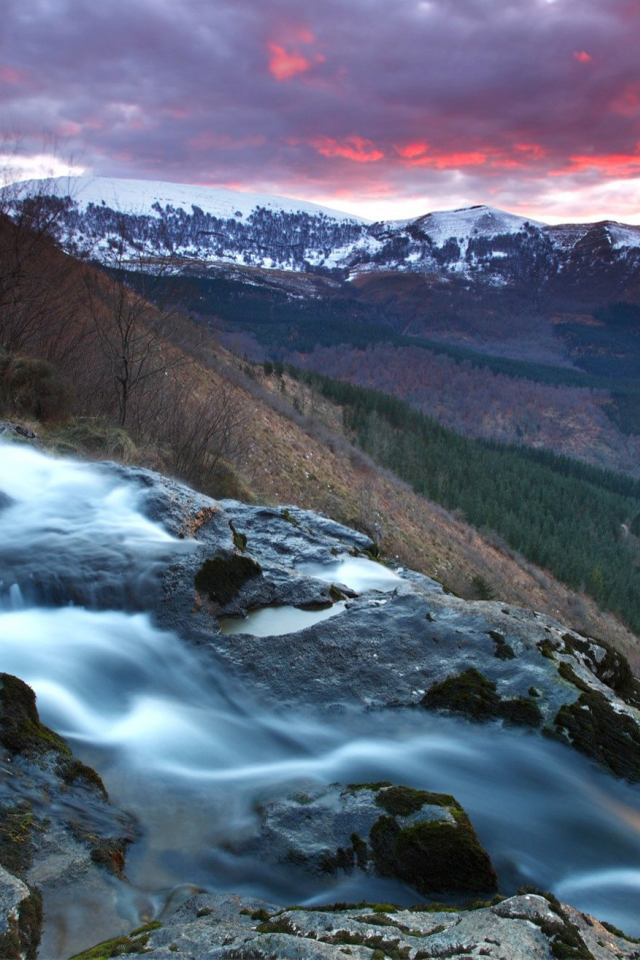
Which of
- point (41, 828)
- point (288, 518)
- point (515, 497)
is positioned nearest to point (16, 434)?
point (288, 518)

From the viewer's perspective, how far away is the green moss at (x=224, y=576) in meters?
7.14

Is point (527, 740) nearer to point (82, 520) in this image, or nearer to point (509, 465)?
point (82, 520)

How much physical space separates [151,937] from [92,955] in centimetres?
26

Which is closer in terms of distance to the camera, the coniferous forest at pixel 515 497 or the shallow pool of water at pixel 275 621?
the shallow pool of water at pixel 275 621

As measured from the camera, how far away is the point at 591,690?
5.91m

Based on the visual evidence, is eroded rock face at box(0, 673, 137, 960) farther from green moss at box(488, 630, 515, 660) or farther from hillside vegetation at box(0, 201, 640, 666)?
hillside vegetation at box(0, 201, 640, 666)

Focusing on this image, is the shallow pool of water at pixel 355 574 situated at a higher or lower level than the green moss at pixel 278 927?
lower

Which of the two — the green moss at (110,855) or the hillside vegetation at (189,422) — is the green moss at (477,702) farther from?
the hillside vegetation at (189,422)

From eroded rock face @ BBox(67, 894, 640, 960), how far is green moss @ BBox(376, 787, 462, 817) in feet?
2.50

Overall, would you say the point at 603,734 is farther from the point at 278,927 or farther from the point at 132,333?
the point at 132,333

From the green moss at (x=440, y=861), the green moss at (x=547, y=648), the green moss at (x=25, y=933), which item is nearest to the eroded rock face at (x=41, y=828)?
the green moss at (x=25, y=933)

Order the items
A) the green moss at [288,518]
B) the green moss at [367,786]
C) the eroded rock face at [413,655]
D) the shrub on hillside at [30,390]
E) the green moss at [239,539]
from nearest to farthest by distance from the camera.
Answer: the green moss at [367,786] < the eroded rock face at [413,655] < the green moss at [239,539] < the green moss at [288,518] < the shrub on hillside at [30,390]

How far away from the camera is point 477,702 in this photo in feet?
19.3

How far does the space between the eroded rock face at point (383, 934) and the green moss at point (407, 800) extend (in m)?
0.76
